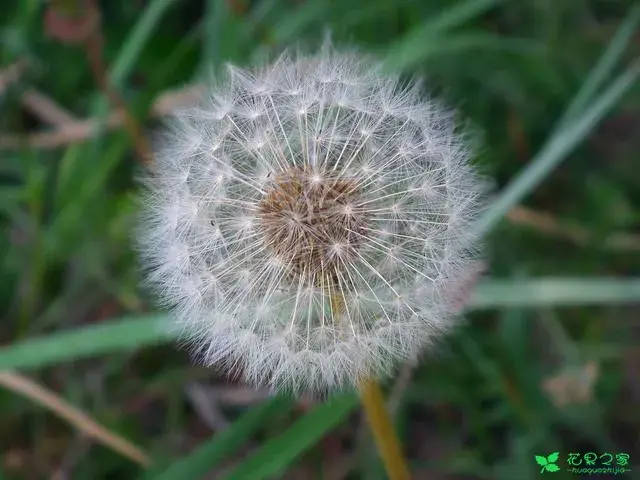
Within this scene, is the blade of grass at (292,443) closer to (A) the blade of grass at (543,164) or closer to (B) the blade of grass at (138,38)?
(A) the blade of grass at (543,164)

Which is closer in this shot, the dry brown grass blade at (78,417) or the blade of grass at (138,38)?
the dry brown grass blade at (78,417)

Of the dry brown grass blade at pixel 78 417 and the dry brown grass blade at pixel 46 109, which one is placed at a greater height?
the dry brown grass blade at pixel 46 109

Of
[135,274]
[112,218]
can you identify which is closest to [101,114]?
[112,218]

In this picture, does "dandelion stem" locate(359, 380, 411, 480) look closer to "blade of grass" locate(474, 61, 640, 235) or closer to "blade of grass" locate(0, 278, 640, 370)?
"blade of grass" locate(0, 278, 640, 370)

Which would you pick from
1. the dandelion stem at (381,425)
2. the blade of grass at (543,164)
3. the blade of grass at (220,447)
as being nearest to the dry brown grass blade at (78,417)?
the blade of grass at (220,447)

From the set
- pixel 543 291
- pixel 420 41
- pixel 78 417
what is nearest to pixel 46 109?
pixel 78 417

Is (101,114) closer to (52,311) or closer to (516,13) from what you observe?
(52,311)
